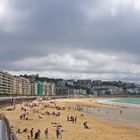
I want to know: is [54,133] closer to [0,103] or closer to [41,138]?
[41,138]

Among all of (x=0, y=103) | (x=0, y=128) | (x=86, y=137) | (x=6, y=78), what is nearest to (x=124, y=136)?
(x=86, y=137)

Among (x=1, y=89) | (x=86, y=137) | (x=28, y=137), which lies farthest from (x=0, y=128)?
(x=1, y=89)

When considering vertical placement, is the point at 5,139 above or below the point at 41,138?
above

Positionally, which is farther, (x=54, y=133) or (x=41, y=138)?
(x=54, y=133)

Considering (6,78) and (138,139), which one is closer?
(138,139)

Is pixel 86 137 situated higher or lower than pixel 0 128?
lower

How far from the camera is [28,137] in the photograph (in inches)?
1283

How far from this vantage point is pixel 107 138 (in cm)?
→ 3491

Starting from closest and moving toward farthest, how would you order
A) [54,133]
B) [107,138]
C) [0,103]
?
[107,138] < [54,133] < [0,103]

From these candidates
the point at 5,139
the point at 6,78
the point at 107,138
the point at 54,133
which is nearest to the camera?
the point at 5,139

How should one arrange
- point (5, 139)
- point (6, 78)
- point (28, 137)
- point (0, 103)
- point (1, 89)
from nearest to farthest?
point (5, 139) < point (28, 137) < point (0, 103) < point (1, 89) < point (6, 78)

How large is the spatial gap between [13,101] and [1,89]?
2289 inches

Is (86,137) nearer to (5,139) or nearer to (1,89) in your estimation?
(5,139)

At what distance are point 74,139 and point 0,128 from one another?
16731 mm
